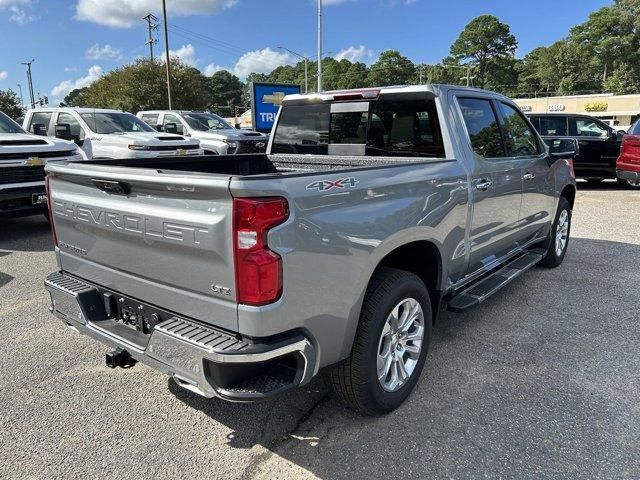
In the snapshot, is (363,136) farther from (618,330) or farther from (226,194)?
(618,330)

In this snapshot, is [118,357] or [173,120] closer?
[118,357]

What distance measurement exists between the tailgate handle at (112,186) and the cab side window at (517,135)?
3.20 metres

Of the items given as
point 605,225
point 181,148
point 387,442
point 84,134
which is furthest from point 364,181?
point 84,134

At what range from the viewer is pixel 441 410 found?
2994 mm

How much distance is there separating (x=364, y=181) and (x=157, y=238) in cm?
106

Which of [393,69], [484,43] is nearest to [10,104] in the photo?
[393,69]

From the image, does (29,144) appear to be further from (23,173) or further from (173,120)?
(173,120)

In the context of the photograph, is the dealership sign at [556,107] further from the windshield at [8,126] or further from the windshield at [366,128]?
the windshield at [366,128]

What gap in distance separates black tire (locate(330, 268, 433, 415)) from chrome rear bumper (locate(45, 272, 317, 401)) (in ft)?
1.26

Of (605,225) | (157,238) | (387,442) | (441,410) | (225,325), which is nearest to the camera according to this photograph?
(225,325)

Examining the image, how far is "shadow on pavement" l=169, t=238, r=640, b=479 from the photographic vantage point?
8.30 feet

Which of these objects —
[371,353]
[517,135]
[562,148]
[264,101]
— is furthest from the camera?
[264,101]

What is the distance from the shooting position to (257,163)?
4.37m

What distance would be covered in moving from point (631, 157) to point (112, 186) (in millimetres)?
11492
